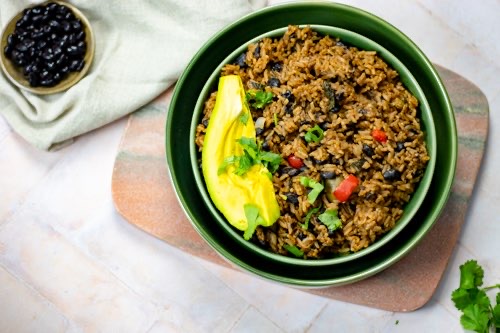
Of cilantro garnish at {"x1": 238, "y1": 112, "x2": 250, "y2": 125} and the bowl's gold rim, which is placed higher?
→ cilantro garnish at {"x1": 238, "y1": 112, "x2": 250, "y2": 125}

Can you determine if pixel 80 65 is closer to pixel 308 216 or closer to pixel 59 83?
pixel 59 83

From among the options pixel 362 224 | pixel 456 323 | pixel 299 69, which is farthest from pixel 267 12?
pixel 456 323

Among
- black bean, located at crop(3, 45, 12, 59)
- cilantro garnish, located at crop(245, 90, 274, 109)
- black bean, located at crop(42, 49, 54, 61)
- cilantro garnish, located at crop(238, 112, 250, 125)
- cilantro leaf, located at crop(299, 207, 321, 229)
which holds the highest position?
cilantro garnish, located at crop(245, 90, 274, 109)

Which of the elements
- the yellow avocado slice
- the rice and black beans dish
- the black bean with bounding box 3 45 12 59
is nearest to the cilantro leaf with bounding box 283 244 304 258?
the rice and black beans dish

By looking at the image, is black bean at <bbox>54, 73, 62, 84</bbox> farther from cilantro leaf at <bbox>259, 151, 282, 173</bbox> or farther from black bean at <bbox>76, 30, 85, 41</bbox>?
cilantro leaf at <bbox>259, 151, 282, 173</bbox>

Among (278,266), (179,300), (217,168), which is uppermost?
(217,168)

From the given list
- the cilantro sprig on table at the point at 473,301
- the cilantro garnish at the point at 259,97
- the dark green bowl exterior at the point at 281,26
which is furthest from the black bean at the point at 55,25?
the cilantro sprig on table at the point at 473,301

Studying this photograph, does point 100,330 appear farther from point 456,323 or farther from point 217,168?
point 456,323
